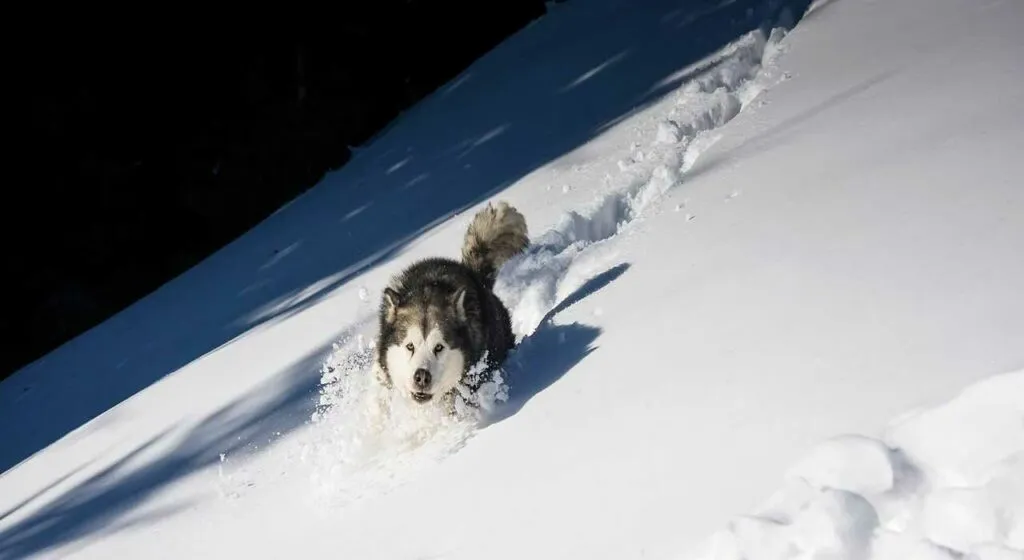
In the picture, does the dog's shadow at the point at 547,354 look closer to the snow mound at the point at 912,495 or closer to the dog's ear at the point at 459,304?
the dog's ear at the point at 459,304

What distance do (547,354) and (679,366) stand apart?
1.41 metres

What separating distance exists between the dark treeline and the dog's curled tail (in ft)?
36.0

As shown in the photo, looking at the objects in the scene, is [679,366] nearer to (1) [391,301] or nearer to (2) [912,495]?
(2) [912,495]

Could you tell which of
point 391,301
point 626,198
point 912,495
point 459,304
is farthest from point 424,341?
point 626,198

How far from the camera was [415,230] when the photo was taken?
34.6ft

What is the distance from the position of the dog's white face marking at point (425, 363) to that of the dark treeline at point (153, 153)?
12491mm

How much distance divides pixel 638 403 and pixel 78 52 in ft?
53.3

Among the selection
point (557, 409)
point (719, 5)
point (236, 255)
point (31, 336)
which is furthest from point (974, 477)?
point (31, 336)

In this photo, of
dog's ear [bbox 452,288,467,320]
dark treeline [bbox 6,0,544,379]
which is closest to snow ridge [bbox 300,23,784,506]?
dog's ear [bbox 452,288,467,320]

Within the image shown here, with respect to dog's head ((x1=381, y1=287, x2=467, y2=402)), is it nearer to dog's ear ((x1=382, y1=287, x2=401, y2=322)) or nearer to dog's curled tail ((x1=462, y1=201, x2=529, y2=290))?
dog's ear ((x1=382, y1=287, x2=401, y2=322))


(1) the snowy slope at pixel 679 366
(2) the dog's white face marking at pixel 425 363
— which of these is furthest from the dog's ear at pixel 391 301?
(1) the snowy slope at pixel 679 366

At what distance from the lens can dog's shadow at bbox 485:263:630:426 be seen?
4.95m

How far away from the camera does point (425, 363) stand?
16.3 feet

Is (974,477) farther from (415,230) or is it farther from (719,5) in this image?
(719,5)
